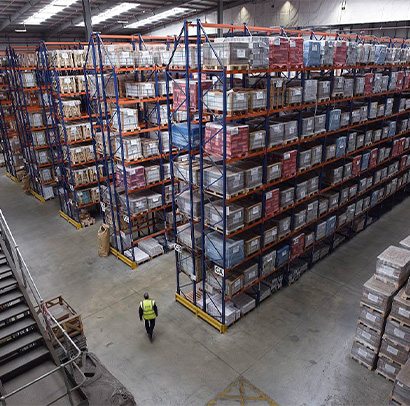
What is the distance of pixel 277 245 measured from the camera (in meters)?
10.1

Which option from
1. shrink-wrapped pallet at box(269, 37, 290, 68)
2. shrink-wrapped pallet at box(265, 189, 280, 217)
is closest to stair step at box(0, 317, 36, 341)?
shrink-wrapped pallet at box(265, 189, 280, 217)

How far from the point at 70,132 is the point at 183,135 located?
7.03 meters

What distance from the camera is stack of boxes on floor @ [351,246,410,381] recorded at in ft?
22.5

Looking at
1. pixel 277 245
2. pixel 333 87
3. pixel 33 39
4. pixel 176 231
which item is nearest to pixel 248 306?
pixel 277 245

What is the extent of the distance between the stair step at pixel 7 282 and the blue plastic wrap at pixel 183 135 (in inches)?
177

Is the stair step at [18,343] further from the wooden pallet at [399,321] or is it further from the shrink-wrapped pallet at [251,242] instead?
the wooden pallet at [399,321]

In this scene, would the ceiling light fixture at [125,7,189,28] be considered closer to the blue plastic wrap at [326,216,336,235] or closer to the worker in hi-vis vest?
the blue plastic wrap at [326,216,336,235]

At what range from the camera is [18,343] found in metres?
5.98

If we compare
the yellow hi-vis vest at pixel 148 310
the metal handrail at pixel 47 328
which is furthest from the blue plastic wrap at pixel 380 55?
the metal handrail at pixel 47 328

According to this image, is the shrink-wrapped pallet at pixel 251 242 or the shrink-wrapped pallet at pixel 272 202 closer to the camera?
the shrink-wrapped pallet at pixel 251 242

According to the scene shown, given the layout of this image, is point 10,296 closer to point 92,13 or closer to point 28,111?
point 28,111

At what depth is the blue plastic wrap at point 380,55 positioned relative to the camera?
35.7 ft

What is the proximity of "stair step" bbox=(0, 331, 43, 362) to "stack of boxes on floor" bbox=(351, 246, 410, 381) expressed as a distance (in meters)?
6.47

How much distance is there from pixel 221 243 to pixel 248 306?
2153mm
